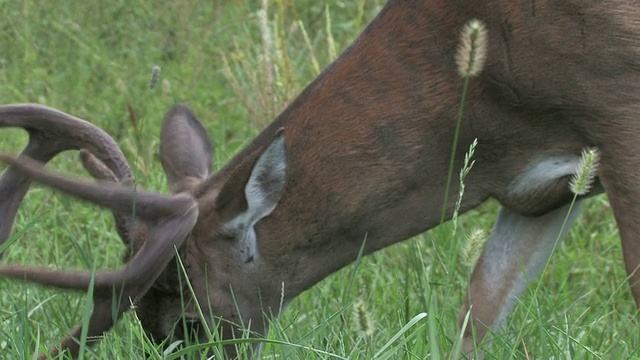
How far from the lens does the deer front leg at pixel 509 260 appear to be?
5.75 metres

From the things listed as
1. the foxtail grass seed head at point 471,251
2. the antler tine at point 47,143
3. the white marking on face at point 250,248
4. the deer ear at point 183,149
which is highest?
the antler tine at point 47,143

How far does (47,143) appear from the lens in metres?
5.03

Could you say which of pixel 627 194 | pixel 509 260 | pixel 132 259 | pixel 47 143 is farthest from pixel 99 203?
pixel 509 260

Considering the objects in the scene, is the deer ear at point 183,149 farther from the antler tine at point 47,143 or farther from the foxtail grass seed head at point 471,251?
the foxtail grass seed head at point 471,251

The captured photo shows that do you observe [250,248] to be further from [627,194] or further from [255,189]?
[627,194]

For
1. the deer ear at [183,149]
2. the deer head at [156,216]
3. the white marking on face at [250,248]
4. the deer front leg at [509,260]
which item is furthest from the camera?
the deer front leg at [509,260]

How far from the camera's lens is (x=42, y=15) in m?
9.41

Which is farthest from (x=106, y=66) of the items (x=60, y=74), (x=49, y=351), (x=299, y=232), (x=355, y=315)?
(x=355, y=315)

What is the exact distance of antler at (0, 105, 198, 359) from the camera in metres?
4.40

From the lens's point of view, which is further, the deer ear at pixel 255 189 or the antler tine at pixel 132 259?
the deer ear at pixel 255 189

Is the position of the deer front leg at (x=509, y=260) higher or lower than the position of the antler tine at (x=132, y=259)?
lower

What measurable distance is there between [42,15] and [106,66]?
0.82 m

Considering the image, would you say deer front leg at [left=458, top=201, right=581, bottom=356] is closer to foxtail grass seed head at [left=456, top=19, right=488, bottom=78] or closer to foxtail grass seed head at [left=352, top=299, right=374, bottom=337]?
foxtail grass seed head at [left=456, top=19, right=488, bottom=78]

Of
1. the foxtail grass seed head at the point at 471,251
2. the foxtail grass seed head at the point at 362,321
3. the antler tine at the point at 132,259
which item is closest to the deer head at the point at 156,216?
the antler tine at the point at 132,259
